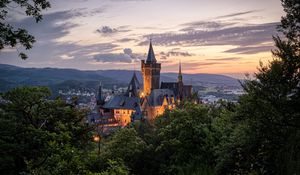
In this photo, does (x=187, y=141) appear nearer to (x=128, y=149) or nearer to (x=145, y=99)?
(x=128, y=149)

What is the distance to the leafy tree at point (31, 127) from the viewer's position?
575 inches

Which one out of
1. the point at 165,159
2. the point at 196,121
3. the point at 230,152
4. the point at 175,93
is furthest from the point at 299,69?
the point at 175,93

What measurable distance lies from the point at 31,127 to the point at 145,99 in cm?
7140

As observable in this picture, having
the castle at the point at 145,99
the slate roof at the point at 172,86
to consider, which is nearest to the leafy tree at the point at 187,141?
the castle at the point at 145,99

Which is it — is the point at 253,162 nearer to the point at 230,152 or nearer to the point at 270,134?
the point at 270,134

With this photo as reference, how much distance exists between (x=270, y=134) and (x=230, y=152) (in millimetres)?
2356

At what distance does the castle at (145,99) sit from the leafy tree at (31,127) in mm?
66762

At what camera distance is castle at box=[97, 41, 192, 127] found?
86938 mm

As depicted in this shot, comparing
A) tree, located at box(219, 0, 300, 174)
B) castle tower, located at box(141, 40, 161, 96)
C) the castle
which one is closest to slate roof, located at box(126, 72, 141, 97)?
the castle

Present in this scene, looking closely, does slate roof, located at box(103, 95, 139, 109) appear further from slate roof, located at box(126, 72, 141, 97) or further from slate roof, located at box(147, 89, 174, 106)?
slate roof, located at box(147, 89, 174, 106)

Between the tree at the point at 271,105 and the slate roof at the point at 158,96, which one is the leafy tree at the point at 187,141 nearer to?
the tree at the point at 271,105

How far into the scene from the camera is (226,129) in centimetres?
2047

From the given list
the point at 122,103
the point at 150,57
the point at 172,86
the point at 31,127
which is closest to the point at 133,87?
the point at 122,103

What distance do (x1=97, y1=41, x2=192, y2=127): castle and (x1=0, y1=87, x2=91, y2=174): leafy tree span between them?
66.8m
